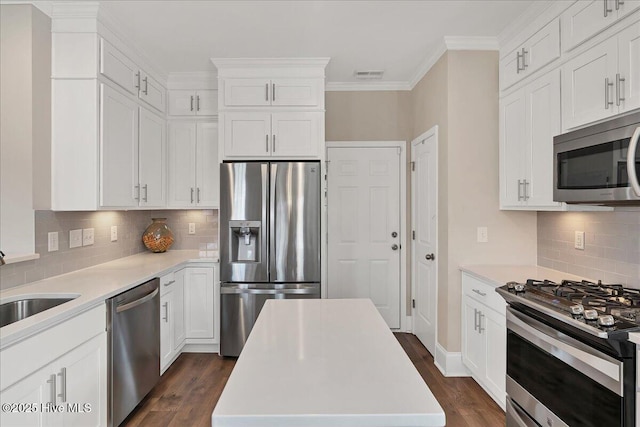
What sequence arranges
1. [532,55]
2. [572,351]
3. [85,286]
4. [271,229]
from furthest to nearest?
[271,229]
[532,55]
[85,286]
[572,351]

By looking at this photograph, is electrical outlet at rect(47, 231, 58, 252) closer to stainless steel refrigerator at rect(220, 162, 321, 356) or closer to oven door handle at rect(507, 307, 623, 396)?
stainless steel refrigerator at rect(220, 162, 321, 356)

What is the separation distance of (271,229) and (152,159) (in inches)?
50.6

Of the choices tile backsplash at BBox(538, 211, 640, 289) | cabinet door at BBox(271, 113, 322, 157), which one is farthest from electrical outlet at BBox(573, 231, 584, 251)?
cabinet door at BBox(271, 113, 322, 157)

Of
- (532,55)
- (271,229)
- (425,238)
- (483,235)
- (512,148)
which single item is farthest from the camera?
(425,238)

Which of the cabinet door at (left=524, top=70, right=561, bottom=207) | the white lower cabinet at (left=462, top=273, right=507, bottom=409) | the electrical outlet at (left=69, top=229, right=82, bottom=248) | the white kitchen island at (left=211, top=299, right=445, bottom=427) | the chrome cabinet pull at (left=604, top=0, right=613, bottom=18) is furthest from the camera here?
the electrical outlet at (left=69, top=229, right=82, bottom=248)

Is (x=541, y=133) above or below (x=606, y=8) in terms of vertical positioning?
below

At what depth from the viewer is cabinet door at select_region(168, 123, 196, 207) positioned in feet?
13.3

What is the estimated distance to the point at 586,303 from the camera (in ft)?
5.88

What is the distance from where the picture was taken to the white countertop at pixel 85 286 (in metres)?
1.66

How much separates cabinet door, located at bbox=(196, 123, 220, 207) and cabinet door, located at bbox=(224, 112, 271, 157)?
1.66 ft

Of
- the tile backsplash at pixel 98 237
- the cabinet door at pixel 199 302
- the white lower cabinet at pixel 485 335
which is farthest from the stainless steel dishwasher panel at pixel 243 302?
the white lower cabinet at pixel 485 335

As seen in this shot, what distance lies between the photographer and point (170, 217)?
4.34 meters

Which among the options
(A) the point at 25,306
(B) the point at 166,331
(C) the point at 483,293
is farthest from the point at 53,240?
(C) the point at 483,293

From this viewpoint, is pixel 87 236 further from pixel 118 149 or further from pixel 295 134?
pixel 295 134
